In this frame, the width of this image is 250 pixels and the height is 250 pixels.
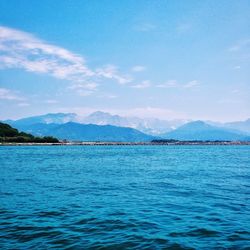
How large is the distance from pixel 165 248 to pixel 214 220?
6.22 m

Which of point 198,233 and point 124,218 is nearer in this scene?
point 198,233

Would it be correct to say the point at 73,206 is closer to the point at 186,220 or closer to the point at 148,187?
the point at 186,220

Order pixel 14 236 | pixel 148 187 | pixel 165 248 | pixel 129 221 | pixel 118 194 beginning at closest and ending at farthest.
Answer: pixel 165 248 < pixel 14 236 < pixel 129 221 < pixel 118 194 < pixel 148 187

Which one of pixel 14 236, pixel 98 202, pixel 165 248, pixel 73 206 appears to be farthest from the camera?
pixel 98 202

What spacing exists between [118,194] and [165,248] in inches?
582

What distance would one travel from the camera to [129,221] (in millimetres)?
19562

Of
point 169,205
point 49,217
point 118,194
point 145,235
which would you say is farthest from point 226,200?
point 49,217

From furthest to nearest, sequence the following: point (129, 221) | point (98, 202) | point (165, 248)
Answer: point (98, 202), point (129, 221), point (165, 248)

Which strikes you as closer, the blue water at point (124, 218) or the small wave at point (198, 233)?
the blue water at point (124, 218)

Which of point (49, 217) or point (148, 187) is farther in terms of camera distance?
point (148, 187)

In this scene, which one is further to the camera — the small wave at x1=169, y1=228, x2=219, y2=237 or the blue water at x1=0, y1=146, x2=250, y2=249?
the small wave at x1=169, y1=228, x2=219, y2=237

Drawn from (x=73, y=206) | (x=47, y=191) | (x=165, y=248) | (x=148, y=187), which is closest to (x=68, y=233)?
(x=165, y=248)

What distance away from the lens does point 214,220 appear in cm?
1983

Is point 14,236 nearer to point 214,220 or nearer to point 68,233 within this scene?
point 68,233
